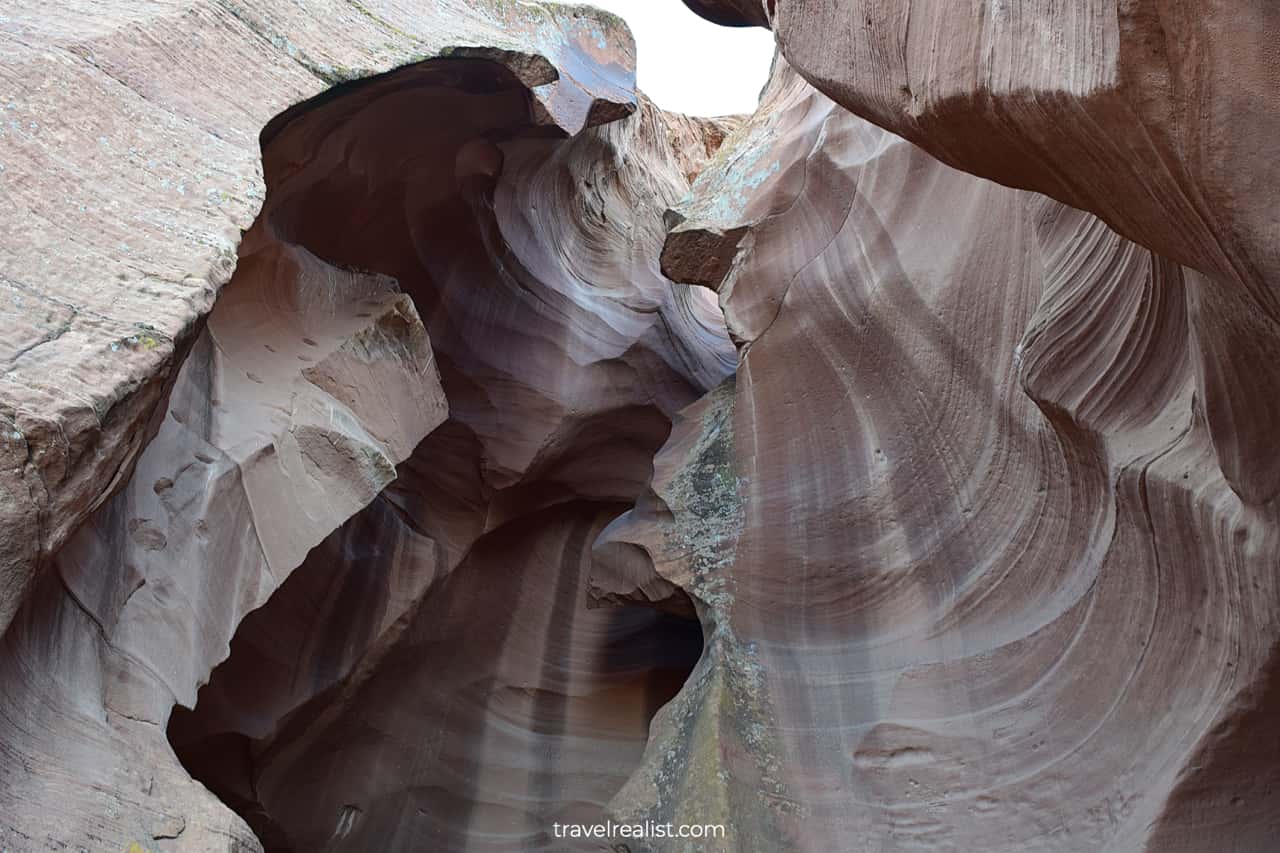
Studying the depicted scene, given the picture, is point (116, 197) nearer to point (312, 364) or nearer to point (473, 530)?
point (312, 364)

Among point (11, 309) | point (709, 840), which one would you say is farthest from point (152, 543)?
point (709, 840)

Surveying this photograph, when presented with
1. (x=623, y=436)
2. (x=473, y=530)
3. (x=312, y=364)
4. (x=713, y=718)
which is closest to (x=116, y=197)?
(x=312, y=364)

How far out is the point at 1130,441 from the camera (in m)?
3.21

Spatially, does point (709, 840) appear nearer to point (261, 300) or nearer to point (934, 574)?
point (934, 574)

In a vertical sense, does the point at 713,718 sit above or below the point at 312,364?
below

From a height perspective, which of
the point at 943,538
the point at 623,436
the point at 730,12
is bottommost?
the point at 623,436

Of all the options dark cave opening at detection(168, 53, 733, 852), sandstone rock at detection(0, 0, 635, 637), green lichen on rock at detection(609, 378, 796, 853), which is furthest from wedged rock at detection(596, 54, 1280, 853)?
sandstone rock at detection(0, 0, 635, 637)

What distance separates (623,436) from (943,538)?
254cm

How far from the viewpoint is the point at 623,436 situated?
21.3 ft

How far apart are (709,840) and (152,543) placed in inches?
81.1

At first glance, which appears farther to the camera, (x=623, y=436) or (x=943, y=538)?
(x=623, y=436)

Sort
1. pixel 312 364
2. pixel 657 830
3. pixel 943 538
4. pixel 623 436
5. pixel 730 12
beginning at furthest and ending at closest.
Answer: pixel 730 12, pixel 623 436, pixel 312 364, pixel 943 538, pixel 657 830

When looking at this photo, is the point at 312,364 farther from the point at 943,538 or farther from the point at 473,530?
the point at 943,538

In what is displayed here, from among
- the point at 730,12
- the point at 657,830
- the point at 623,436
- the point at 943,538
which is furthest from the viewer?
the point at 730,12
